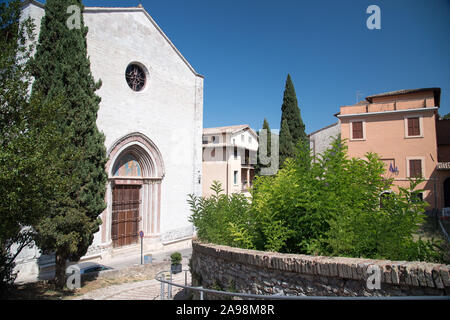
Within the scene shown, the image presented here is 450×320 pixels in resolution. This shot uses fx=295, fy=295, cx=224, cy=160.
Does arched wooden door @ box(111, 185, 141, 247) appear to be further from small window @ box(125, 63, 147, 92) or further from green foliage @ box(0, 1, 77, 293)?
green foliage @ box(0, 1, 77, 293)

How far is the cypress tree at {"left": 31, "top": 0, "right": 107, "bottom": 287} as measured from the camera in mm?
9562

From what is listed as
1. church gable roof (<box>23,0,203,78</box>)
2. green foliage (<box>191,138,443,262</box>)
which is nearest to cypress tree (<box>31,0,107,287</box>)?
church gable roof (<box>23,0,203,78</box>)

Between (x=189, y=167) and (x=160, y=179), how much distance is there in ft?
8.41

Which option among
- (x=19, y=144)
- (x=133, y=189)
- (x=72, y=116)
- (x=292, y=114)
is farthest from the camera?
(x=292, y=114)

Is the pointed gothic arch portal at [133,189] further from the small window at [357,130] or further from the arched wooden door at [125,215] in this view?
the small window at [357,130]

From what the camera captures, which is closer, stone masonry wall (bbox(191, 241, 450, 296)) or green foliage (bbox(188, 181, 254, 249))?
stone masonry wall (bbox(191, 241, 450, 296))

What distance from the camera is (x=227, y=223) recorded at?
246 inches

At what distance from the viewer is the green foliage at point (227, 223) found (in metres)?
5.78

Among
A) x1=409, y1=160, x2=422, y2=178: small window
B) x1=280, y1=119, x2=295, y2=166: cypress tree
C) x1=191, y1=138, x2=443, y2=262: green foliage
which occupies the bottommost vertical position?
x1=191, y1=138, x2=443, y2=262: green foliage

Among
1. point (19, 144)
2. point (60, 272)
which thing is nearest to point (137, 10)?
point (60, 272)

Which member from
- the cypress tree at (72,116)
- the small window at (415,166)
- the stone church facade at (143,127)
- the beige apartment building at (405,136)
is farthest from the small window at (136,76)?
the small window at (415,166)

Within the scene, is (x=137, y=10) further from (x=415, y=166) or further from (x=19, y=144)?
(x=415, y=166)

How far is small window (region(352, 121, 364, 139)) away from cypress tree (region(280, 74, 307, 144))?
4.72 meters

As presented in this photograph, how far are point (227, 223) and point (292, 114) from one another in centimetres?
1947
